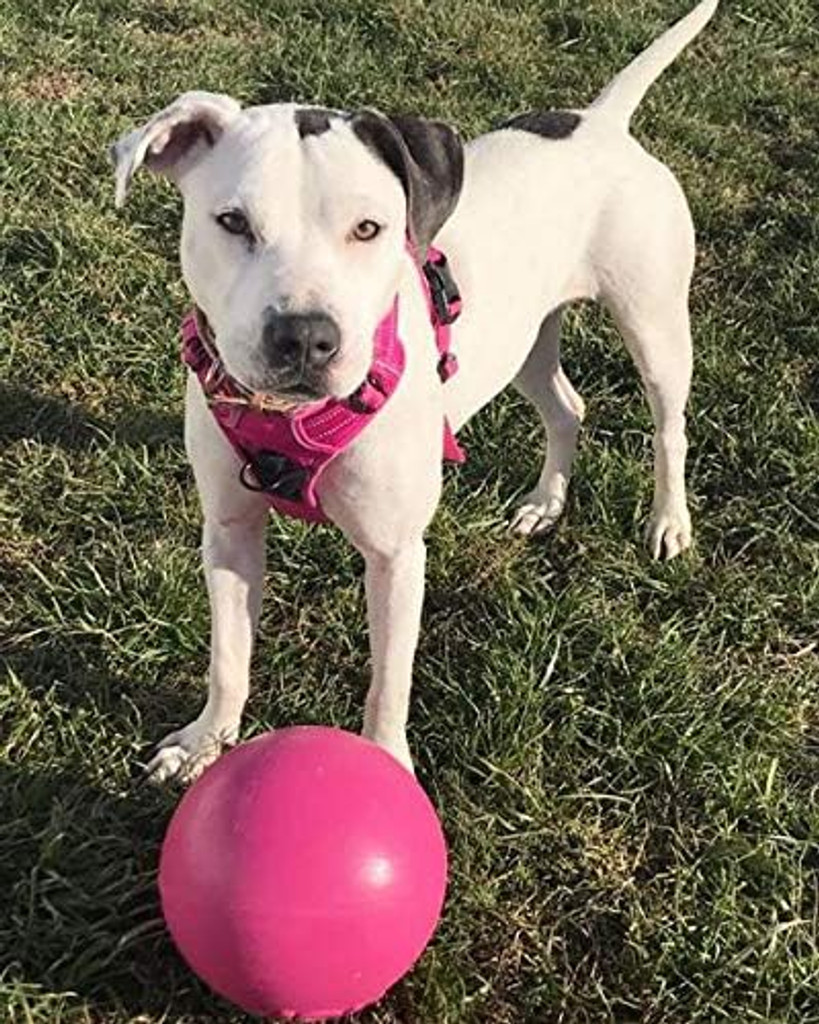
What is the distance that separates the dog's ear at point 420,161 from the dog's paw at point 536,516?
1.47 metres

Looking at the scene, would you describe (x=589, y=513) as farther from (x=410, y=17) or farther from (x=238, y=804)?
(x=410, y=17)

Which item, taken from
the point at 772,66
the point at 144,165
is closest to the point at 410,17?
the point at 772,66

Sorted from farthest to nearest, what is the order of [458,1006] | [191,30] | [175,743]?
[191,30] < [175,743] < [458,1006]

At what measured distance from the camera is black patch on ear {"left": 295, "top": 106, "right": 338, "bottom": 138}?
306 centimetres

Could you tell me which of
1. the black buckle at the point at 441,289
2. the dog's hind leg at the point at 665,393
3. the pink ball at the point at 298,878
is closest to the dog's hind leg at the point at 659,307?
the dog's hind leg at the point at 665,393

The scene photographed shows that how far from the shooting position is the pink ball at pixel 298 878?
111 inches

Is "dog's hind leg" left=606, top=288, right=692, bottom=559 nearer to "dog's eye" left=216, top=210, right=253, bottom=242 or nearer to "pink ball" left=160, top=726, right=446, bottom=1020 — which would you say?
"dog's eye" left=216, top=210, right=253, bottom=242

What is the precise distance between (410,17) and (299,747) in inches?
195

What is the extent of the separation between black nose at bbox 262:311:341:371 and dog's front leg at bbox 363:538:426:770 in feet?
2.40

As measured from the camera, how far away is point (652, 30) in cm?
719

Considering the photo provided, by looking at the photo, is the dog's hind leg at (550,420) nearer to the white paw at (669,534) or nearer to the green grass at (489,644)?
the green grass at (489,644)

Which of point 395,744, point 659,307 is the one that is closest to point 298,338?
point 395,744

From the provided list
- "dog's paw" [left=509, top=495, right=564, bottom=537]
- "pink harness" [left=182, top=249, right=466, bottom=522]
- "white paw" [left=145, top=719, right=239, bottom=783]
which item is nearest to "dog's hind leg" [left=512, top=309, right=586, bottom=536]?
"dog's paw" [left=509, top=495, right=564, bottom=537]

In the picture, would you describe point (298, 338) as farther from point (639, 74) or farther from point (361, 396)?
point (639, 74)
